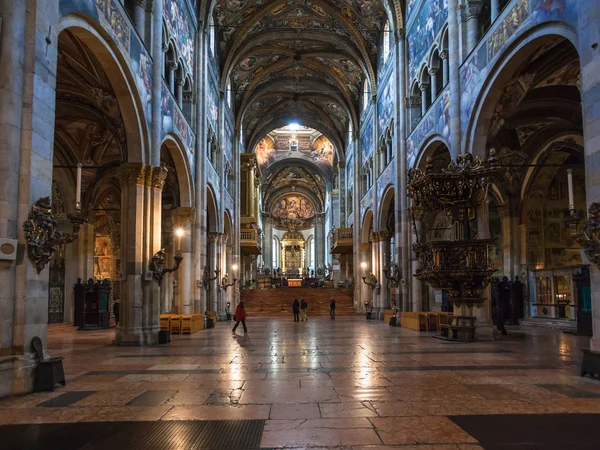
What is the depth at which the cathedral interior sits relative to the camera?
6969 millimetres

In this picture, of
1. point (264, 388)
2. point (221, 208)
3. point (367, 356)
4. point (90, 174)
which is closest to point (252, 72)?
point (221, 208)

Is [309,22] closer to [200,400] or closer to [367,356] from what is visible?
[367,356]

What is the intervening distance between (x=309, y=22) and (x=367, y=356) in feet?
83.6

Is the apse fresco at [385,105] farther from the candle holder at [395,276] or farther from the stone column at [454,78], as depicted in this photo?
the stone column at [454,78]

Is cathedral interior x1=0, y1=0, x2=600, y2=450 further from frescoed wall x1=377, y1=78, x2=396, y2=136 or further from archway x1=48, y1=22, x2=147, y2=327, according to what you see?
frescoed wall x1=377, y1=78, x2=396, y2=136

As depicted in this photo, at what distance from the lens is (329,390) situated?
835 centimetres

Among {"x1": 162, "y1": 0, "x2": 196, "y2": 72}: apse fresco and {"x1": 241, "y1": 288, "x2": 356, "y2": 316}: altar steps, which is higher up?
{"x1": 162, "y1": 0, "x2": 196, "y2": 72}: apse fresco

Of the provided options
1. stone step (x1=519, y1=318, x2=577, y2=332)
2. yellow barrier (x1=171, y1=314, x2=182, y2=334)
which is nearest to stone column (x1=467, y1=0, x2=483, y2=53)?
stone step (x1=519, y1=318, x2=577, y2=332)

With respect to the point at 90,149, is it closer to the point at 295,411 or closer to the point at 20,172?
the point at 20,172

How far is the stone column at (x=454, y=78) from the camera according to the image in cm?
1731

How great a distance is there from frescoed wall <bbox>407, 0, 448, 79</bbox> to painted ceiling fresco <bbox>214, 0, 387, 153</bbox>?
20.3 ft

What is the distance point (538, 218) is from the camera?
2767 centimetres

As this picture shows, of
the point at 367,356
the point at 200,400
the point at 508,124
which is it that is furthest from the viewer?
the point at 508,124

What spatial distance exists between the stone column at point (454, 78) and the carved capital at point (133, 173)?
9825mm
